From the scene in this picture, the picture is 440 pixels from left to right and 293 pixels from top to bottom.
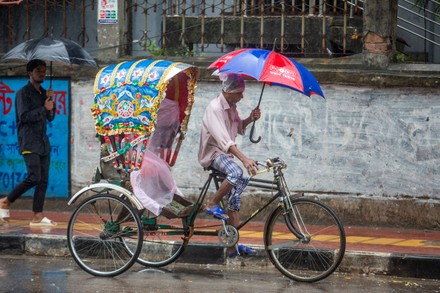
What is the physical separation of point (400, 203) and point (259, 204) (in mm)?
1690

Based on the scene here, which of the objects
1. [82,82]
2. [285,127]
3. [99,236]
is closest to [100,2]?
[82,82]

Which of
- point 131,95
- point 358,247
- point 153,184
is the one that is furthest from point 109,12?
point 358,247

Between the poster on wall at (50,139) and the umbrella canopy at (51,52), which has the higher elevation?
the umbrella canopy at (51,52)

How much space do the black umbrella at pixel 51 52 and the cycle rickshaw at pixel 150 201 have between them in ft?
5.02

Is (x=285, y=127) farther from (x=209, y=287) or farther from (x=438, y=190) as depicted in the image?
(x=209, y=287)

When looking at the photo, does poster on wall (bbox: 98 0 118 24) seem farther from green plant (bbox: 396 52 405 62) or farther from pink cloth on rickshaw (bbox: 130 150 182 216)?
pink cloth on rickshaw (bbox: 130 150 182 216)

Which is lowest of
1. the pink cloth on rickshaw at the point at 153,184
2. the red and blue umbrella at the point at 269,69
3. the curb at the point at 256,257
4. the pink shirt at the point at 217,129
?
the curb at the point at 256,257

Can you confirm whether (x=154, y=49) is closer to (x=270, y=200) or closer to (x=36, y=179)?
(x=36, y=179)

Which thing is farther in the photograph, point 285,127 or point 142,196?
point 285,127

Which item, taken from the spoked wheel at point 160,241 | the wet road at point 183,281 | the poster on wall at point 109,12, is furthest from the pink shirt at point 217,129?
the poster on wall at point 109,12

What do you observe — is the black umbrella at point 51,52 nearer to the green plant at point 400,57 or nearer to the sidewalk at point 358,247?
the sidewalk at point 358,247

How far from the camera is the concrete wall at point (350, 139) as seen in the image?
35.8 ft

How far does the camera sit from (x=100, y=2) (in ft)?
39.9

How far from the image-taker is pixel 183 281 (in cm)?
841
